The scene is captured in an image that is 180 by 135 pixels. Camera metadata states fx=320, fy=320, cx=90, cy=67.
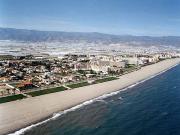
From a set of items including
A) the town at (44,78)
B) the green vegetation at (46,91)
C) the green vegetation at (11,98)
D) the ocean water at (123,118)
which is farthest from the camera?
the town at (44,78)

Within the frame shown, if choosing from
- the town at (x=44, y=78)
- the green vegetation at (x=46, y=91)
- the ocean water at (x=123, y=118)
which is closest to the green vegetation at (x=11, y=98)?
the town at (x=44, y=78)

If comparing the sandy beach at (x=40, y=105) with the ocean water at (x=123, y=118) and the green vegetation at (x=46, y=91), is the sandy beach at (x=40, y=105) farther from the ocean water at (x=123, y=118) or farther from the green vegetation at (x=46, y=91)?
the ocean water at (x=123, y=118)

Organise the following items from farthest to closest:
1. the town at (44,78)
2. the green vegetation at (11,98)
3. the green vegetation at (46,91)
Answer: the town at (44,78), the green vegetation at (46,91), the green vegetation at (11,98)

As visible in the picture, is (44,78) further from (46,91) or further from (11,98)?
(11,98)

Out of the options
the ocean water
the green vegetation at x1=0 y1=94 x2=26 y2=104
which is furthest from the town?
the ocean water

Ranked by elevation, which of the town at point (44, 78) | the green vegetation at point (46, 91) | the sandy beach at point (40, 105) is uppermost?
the town at point (44, 78)

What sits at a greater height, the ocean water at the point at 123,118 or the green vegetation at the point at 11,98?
the green vegetation at the point at 11,98

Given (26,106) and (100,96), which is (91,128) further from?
(100,96)

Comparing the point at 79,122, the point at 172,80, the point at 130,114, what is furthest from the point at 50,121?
the point at 172,80

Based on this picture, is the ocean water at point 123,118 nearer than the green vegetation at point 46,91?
Yes
